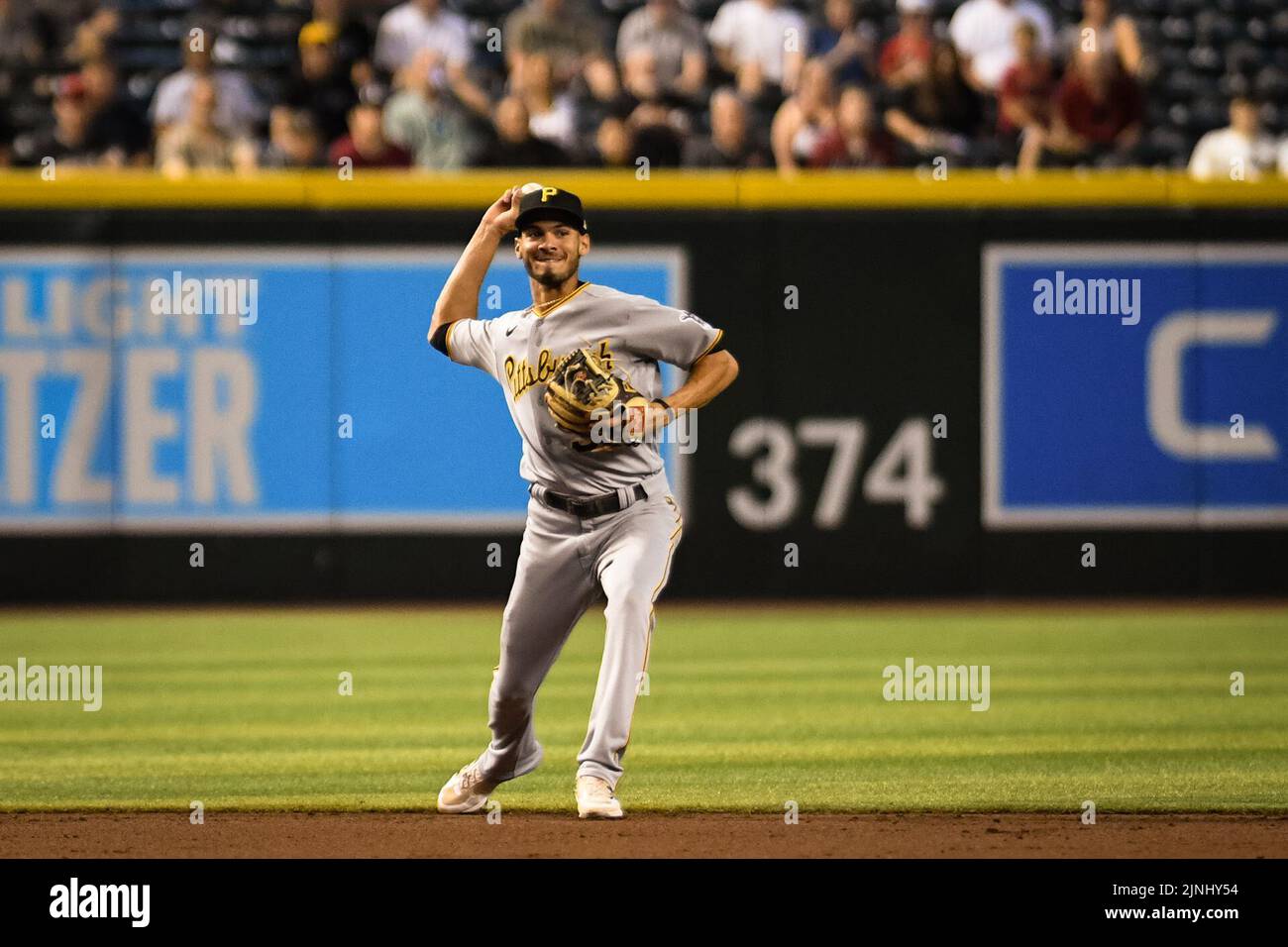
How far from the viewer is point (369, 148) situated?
1449 centimetres

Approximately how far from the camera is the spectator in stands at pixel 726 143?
14422 millimetres

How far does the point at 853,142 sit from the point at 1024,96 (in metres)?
1.35

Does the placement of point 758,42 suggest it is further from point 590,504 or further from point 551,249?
point 590,504

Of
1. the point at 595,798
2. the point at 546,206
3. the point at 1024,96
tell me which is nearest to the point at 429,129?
the point at 1024,96

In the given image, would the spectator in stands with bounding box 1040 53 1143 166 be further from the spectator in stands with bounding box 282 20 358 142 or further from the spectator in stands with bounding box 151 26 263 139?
the spectator in stands with bounding box 151 26 263 139

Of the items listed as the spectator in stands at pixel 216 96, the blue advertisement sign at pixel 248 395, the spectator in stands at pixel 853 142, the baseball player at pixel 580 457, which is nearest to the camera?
the baseball player at pixel 580 457

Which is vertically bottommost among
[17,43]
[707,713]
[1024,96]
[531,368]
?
[707,713]

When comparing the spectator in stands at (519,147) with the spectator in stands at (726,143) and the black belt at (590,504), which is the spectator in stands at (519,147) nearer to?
the spectator in stands at (726,143)

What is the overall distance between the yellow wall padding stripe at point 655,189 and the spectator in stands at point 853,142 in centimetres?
23

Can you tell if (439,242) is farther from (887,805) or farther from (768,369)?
(887,805)

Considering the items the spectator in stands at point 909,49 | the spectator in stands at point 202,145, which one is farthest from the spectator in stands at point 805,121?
the spectator in stands at point 202,145

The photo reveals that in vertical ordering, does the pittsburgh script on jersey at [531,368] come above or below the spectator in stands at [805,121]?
below

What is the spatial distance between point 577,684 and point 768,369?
3915 millimetres

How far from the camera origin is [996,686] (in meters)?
10.6
